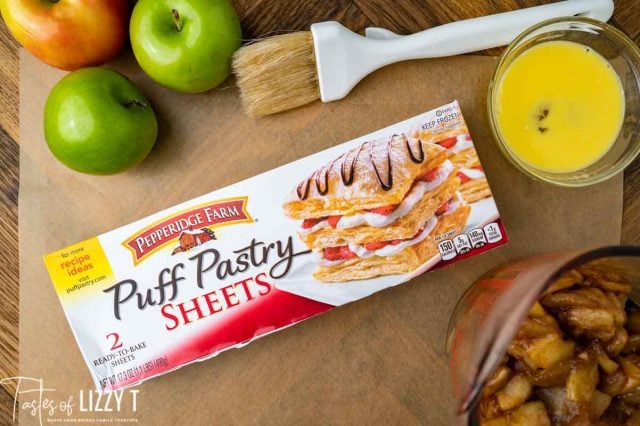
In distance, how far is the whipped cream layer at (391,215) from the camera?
31.2 inches

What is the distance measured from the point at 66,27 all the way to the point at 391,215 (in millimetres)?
512

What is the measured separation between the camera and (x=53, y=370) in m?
0.85

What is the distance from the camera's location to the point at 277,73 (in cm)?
82

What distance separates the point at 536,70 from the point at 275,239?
45cm

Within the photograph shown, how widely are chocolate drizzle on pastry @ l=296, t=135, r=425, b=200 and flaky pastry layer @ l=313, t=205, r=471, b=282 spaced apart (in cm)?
9

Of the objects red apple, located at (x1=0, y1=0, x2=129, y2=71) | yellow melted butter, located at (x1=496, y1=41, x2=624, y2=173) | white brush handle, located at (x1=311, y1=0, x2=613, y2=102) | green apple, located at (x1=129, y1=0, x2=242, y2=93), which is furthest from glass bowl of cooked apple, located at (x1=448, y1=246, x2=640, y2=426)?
red apple, located at (x1=0, y1=0, x2=129, y2=71)

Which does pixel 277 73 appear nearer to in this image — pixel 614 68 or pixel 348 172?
pixel 348 172

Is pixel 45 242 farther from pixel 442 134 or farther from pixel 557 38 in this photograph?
pixel 557 38

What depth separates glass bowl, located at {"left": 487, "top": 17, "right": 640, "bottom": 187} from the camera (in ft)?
2.66

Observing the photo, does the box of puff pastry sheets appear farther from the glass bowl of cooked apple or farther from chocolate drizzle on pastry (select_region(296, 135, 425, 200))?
the glass bowl of cooked apple

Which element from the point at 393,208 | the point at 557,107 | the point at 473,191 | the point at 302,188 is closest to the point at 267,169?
the point at 302,188

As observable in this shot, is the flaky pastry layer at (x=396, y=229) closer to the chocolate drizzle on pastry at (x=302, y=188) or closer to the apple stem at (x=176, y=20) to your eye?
the chocolate drizzle on pastry at (x=302, y=188)

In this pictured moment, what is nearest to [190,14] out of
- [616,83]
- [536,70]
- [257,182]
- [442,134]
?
[257,182]

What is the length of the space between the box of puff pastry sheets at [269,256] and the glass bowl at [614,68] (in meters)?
0.07
